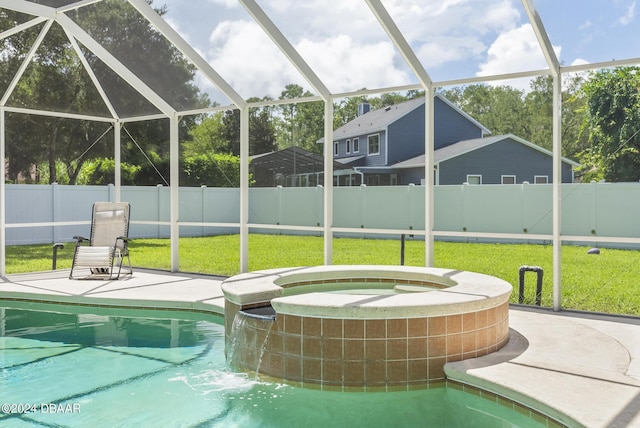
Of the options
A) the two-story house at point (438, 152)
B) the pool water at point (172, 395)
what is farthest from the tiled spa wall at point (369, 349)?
the two-story house at point (438, 152)

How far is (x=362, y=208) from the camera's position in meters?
14.1

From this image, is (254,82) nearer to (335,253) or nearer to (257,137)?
(257,137)

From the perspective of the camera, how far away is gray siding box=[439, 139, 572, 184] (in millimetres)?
13719

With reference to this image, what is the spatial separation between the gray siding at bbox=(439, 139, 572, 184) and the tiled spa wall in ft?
34.3

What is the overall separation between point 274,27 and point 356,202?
326 inches

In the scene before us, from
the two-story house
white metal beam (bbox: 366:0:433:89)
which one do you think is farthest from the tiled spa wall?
the two-story house

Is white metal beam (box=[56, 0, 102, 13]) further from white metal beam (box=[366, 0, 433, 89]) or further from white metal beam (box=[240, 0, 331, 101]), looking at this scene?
white metal beam (box=[366, 0, 433, 89])

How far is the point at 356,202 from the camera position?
14.1m

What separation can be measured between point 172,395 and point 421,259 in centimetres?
836

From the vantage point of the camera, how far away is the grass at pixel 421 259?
812 centimetres

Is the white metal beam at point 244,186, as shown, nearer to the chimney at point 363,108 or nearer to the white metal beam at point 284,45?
the white metal beam at point 284,45

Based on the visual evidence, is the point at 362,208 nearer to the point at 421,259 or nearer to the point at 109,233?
the point at 421,259

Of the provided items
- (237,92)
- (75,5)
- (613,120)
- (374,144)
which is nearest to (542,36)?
(237,92)

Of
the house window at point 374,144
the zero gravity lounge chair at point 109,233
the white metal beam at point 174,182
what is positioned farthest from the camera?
the house window at point 374,144
